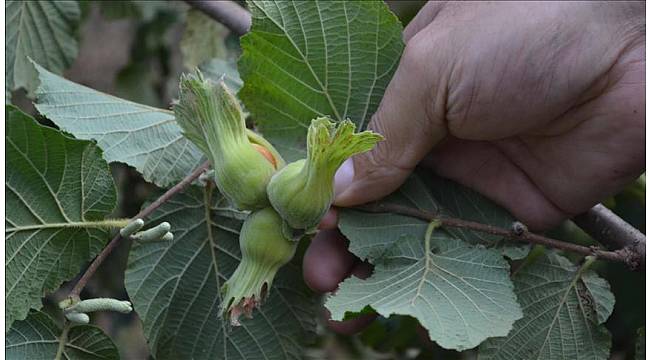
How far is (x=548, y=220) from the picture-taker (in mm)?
1247

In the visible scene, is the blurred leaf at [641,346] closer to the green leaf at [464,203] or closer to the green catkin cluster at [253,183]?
the green leaf at [464,203]

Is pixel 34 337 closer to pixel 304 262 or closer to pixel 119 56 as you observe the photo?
pixel 304 262

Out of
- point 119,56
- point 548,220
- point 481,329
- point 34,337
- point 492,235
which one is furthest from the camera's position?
point 119,56

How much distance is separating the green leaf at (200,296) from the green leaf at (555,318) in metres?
0.26

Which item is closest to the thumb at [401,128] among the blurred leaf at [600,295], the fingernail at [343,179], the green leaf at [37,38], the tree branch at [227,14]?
the fingernail at [343,179]

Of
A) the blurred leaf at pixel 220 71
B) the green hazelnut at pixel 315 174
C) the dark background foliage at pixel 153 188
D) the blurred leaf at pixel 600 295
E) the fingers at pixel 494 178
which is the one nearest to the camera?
the green hazelnut at pixel 315 174

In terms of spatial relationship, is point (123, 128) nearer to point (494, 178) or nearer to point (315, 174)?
point (315, 174)

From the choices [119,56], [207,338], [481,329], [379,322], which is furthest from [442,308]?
[119,56]

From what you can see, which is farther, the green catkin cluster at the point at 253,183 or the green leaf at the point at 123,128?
the green leaf at the point at 123,128

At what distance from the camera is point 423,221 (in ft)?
3.57

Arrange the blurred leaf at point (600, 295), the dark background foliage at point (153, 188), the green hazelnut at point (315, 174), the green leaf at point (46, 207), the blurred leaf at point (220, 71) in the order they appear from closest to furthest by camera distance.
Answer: the green hazelnut at point (315, 174)
the green leaf at point (46, 207)
the blurred leaf at point (600, 295)
the blurred leaf at point (220, 71)
the dark background foliage at point (153, 188)

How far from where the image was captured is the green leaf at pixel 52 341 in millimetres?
966

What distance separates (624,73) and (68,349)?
0.77 m

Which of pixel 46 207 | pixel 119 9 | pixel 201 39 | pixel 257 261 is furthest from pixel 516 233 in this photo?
pixel 119 9
